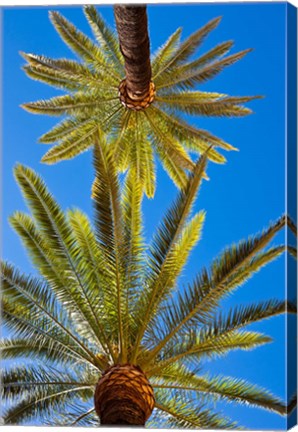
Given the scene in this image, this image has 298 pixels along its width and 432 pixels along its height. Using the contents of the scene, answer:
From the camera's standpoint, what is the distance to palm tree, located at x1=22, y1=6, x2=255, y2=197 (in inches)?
325

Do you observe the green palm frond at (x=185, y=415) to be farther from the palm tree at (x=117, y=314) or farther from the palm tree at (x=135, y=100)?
the palm tree at (x=135, y=100)

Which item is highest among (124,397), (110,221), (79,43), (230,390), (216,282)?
(79,43)

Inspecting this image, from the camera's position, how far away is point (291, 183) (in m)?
7.23

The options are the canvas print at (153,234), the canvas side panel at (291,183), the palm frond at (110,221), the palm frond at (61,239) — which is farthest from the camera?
the palm frond at (61,239)

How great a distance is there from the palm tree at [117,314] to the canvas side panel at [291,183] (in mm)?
422

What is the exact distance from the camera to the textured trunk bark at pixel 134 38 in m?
7.18

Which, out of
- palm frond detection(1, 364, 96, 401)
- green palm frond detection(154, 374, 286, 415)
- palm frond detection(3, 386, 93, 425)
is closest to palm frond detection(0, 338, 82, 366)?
palm frond detection(1, 364, 96, 401)

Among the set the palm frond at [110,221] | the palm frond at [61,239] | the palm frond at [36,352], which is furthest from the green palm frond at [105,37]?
the palm frond at [36,352]

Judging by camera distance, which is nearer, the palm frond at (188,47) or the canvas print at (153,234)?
the canvas print at (153,234)

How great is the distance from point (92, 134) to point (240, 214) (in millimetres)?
2310

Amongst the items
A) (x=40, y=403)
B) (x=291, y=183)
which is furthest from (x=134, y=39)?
(x=40, y=403)

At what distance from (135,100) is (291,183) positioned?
268 centimetres

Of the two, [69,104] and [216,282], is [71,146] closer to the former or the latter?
[69,104]

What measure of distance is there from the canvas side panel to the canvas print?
1 centimetres
